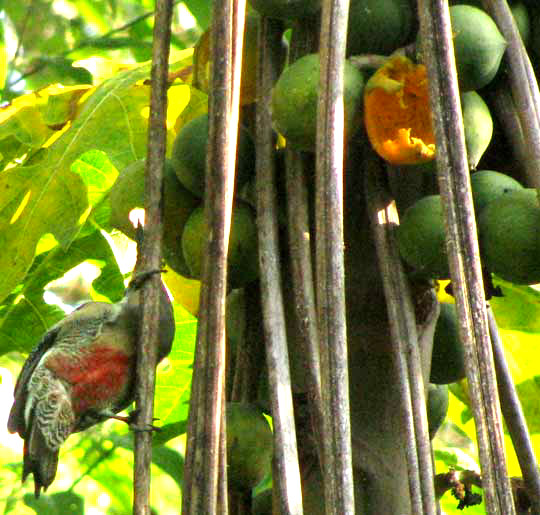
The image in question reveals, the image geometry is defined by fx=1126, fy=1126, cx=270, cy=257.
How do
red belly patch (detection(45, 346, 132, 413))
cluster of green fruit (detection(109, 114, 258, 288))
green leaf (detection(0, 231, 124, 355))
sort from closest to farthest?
cluster of green fruit (detection(109, 114, 258, 288)) < red belly patch (detection(45, 346, 132, 413)) < green leaf (detection(0, 231, 124, 355))

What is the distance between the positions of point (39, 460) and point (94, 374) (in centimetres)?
18

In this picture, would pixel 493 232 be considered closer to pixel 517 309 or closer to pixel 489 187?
pixel 489 187

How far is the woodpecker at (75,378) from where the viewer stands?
1.38 metres

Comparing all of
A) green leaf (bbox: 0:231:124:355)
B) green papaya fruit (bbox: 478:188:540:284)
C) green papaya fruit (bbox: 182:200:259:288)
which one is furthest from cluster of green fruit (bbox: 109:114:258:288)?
green leaf (bbox: 0:231:124:355)

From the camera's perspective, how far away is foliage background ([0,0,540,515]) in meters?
1.51

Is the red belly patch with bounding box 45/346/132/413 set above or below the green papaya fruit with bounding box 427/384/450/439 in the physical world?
above

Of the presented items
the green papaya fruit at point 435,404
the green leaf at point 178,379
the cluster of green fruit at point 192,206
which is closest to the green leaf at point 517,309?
the green papaya fruit at point 435,404

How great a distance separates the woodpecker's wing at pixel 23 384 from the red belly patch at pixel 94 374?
2 centimetres

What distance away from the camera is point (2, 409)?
2.51m

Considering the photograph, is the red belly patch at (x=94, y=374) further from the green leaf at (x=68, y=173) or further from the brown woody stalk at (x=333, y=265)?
the brown woody stalk at (x=333, y=265)

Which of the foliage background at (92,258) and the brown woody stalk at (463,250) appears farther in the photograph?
the foliage background at (92,258)

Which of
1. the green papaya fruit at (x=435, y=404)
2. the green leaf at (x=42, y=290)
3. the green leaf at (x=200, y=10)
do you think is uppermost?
the green leaf at (x=200, y=10)

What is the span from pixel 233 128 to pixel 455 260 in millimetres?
233

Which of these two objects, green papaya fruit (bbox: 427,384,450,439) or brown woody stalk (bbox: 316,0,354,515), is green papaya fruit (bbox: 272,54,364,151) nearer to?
brown woody stalk (bbox: 316,0,354,515)
